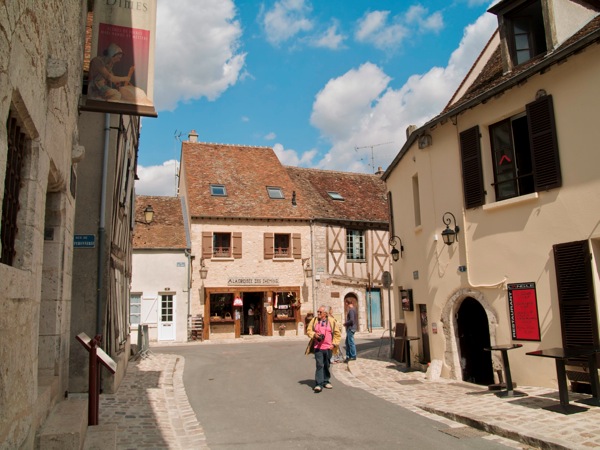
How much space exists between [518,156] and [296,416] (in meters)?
5.57

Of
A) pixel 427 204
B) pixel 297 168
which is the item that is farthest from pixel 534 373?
pixel 297 168

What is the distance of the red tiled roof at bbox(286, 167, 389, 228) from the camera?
25.5m

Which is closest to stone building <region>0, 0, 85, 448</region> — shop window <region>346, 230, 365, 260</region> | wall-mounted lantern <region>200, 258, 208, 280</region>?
wall-mounted lantern <region>200, 258, 208, 280</region>

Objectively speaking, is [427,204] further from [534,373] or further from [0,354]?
[0,354]

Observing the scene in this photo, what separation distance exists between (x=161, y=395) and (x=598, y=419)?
649cm

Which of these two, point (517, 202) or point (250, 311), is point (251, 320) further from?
point (517, 202)

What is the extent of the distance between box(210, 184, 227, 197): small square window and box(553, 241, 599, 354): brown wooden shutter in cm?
1827

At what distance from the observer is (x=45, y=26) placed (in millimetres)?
4176

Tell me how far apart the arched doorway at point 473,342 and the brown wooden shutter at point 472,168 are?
196cm

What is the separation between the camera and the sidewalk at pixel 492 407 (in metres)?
5.50

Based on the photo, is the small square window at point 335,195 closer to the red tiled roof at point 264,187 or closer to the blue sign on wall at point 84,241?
the red tiled roof at point 264,187

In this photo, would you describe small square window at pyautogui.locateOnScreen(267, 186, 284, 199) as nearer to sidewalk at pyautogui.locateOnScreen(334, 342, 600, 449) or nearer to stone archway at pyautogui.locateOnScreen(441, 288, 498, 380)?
sidewalk at pyautogui.locateOnScreen(334, 342, 600, 449)

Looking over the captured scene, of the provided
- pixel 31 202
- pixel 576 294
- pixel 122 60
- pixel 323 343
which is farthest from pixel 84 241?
pixel 576 294

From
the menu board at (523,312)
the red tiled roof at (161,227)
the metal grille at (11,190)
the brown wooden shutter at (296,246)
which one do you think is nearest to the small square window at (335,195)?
the brown wooden shutter at (296,246)
